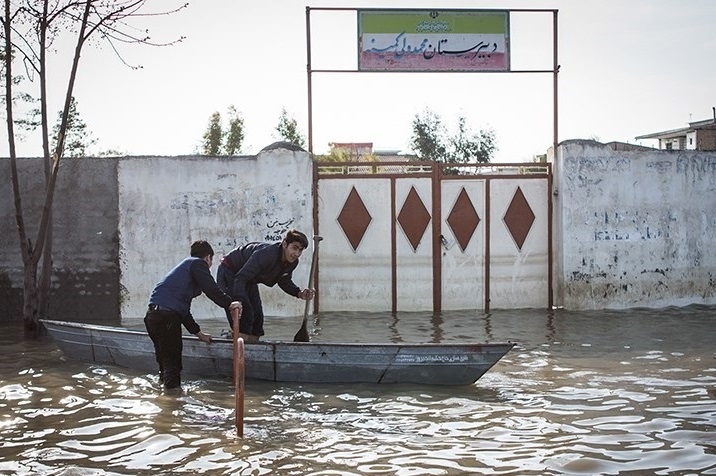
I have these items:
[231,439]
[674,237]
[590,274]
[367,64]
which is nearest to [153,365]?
[231,439]

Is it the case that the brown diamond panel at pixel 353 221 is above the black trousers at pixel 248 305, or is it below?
above

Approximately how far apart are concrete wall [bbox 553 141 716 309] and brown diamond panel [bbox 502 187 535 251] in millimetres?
495

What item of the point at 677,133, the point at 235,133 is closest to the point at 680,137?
the point at 677,133

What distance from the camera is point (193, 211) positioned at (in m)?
13.9

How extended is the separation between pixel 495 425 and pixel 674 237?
8926mm

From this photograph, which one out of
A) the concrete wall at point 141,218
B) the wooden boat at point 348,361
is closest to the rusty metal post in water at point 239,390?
the wooden boat at point 348,361

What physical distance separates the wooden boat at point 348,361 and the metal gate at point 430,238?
17.4 feet

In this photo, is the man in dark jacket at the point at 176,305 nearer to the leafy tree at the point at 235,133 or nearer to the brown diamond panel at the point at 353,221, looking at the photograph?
the brown diamond panel at the point at 353,221

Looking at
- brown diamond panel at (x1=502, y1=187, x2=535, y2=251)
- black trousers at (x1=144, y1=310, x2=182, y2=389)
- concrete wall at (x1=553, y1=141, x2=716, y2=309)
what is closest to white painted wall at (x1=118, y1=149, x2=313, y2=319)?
brown diamond panel at (x1=502, y1=187, x2=535, y2=251)

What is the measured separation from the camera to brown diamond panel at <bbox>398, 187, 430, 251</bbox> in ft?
47.3

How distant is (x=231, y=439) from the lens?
6.71m

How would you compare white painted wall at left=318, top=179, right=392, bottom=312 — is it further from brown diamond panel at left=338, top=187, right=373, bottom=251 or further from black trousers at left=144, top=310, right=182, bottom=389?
black trousers at left=144, top=310, right=182, bottom=389

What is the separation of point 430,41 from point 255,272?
7055 millimetres

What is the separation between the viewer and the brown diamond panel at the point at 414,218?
14414 millimetres
